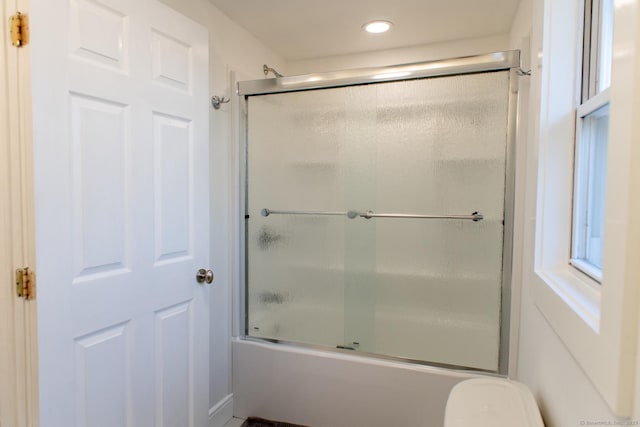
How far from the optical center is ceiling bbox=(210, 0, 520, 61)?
183 cm

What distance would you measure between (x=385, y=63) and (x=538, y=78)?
1.37 m

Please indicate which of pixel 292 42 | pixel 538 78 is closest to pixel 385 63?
pixel 292 42

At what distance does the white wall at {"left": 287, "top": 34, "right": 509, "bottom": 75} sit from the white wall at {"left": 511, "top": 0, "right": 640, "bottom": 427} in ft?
0.92

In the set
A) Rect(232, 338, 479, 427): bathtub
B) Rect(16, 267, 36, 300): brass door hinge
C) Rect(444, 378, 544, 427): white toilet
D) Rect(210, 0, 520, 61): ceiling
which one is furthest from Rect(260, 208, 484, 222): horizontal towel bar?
Rect(16, 267, 36, 300): brass door hinge

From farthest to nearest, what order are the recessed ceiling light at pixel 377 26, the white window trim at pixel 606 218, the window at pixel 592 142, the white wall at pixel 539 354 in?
the recessed ceiling light at pixel 377 26 → the window at pixel 592 142 → the white wall at pixel 539 354 → the white window trim at pixel 606 218

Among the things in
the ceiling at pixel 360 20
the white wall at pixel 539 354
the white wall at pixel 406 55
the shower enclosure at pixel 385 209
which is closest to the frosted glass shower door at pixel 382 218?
the shower enclosure at pixel 385 209

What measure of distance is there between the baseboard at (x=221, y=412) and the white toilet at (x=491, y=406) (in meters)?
1.38

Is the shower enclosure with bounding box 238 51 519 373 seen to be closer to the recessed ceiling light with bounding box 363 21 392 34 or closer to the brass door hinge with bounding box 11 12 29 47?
the recessed ceiling light with bounding box 363 21 392 34

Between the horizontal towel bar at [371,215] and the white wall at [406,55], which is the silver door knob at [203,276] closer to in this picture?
the horizontal towel bar at [371,215]

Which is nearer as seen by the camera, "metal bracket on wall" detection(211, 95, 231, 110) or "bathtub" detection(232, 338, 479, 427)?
"bathtub" detection(232, 338, 479, 427)

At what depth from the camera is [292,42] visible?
2.32 metres

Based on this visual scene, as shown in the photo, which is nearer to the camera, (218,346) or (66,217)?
(66,217)

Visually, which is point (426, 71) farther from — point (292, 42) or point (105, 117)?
point (105, 117)

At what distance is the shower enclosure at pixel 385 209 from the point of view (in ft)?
5.90
